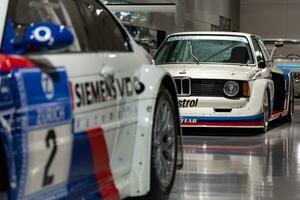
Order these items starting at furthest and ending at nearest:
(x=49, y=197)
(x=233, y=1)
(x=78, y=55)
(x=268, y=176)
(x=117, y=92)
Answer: (x=233, y=1) → (x=268, y=176) → (x=117, y=92) → (x=78, y=55) → (x=49, y=197)

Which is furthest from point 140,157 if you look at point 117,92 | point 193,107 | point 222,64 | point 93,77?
point 222,64

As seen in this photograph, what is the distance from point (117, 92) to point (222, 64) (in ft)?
22.5

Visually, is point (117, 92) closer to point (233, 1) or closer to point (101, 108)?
point (101, 108)

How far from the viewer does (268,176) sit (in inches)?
267

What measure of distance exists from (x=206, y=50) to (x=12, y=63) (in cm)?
838

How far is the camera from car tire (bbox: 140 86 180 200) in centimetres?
491

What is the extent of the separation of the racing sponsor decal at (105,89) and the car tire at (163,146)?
302 mm

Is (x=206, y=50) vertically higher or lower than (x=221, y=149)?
higher

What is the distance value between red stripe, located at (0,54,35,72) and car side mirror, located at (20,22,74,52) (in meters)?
0.09

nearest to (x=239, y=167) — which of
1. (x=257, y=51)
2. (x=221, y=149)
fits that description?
(x=221, y=149)

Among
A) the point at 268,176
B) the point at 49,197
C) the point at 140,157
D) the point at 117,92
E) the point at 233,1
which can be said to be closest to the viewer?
the point at 49,197

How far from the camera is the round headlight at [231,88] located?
10312mm

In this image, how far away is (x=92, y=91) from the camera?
3.97m

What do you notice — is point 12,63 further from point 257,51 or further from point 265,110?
point 257,51
